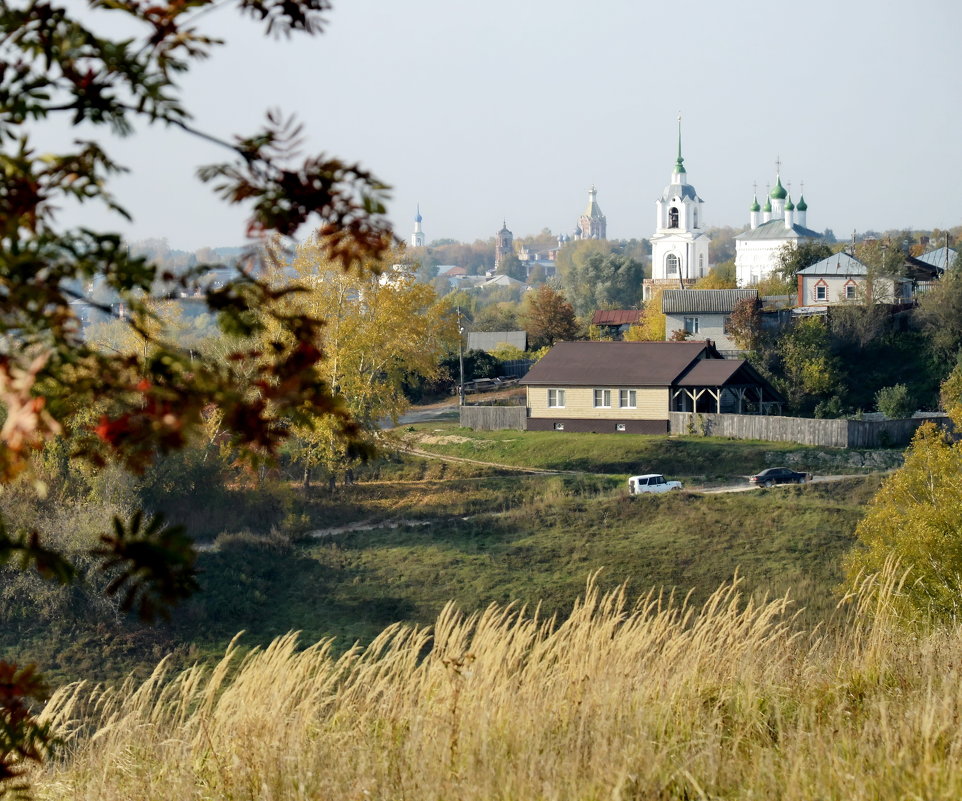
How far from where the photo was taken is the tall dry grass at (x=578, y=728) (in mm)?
5332

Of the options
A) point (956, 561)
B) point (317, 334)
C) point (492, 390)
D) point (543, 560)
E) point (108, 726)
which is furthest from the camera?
point (492, 390)

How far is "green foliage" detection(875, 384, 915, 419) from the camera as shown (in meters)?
48.8

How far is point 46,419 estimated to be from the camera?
2982mm

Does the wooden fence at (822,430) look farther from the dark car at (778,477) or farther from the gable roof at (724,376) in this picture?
the dark car at (778,477)

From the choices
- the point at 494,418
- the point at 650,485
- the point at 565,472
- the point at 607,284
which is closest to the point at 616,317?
the point at 494,418

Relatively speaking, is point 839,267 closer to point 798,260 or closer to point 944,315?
point 798,260

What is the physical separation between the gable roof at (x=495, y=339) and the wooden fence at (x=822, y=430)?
1133 inches

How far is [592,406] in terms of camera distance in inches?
1939

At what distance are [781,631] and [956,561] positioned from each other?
46.8ft

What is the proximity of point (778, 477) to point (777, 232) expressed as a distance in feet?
229

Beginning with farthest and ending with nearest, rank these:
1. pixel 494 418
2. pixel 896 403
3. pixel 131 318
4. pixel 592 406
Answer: pixel 494 418 < pixel 592 406 < pixel 896 403 < pixel 131 318

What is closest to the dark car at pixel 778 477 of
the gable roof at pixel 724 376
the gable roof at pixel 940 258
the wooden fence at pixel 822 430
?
the wooden fence at pixel 822 430

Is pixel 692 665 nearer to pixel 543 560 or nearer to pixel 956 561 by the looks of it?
pixel 956 561

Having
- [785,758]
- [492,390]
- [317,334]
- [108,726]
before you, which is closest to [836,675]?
[785,758]
